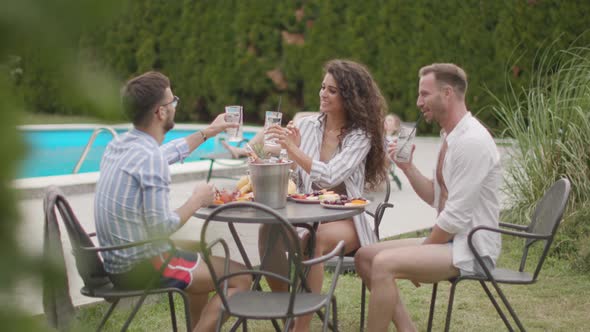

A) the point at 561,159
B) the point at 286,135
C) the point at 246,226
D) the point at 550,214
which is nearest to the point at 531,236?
the point at 550,214

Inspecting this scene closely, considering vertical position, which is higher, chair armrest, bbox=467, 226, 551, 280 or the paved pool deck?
chair armrest, bbox=467, 226, 551, 280

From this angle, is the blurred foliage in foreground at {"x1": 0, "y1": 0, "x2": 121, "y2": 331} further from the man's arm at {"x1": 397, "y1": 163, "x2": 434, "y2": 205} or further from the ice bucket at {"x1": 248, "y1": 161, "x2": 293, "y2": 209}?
the man's arm at {"x1": 397, "y1": 163, "x2": 434, "y2": 205}

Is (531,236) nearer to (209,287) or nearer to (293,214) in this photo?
(293,214)

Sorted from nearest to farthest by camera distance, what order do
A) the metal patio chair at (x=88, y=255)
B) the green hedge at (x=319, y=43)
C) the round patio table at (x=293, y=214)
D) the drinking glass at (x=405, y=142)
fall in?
the metal patio chair at (x=88, y=255), the round patio table at (x=293, y=214), the drinking glass at (x=405, y=142), the green hedge at (x=319, y=43)

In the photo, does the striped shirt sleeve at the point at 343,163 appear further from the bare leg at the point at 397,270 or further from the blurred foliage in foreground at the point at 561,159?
the blurred foliage in foreground at the point at 561,159

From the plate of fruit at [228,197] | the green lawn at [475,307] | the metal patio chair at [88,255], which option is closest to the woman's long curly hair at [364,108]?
the plate of fruit at [228,197]

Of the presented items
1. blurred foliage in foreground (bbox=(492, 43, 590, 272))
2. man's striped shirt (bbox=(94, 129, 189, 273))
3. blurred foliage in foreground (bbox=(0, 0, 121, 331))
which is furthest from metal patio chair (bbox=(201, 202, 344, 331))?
blurred foliage in foreground (bbox=(492, 43, 590, 272))

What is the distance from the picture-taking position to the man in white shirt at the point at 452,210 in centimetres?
304

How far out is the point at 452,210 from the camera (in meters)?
3.05

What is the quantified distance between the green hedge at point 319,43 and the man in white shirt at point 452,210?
22.6 feet

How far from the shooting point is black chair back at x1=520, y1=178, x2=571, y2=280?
2990mm

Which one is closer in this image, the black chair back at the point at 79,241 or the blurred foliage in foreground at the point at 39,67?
the blurred foliage in foreground at the point at 39,67

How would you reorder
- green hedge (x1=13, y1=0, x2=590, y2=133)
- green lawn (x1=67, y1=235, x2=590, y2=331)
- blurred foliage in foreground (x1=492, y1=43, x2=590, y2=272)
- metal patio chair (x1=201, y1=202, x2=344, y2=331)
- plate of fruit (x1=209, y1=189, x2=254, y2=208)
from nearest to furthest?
1. metal patio chair (x1=201, y1=202, x2=344, y2=331)
2. plate of fruit (x1=209, y1=189, x2=254, y2=208)
3. green lawn (x1=67, y1=235, x2=590, y2=331)
4. blurred foliage in foreground (x1=492, y1=43, x2=590, y2=272)
5. green hedge (x1=13, y1=0, x2=590, y2=133)

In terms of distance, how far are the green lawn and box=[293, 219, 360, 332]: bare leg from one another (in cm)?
43
